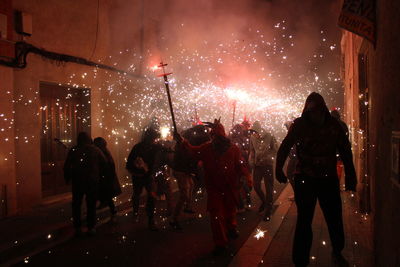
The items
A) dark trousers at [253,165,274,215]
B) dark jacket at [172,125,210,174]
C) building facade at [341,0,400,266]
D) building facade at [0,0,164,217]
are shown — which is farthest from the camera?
building facade at [0,0,164,217]

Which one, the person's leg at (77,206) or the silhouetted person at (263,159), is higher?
the silhouetted person at (263,159)

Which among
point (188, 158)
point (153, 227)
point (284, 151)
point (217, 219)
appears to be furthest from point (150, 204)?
point (284, 151)

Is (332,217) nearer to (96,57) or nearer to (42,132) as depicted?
(42,132)

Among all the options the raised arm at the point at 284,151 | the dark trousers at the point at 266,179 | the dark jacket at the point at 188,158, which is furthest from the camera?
the dark trousers at the point at 266,179

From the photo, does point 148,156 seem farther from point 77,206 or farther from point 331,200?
point 331,200

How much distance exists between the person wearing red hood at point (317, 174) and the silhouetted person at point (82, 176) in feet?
11.1

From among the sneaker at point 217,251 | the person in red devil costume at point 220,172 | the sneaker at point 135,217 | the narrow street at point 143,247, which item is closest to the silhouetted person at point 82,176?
the narrow street at point 143,247

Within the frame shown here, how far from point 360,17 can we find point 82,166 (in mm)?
4412

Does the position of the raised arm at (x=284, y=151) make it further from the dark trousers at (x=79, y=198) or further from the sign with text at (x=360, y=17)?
the dark trousers at (x=79, y=198)

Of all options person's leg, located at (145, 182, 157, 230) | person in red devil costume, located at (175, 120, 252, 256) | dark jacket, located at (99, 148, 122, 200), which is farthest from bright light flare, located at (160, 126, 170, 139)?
person in red devil costume, located at (175, 120, 252, 256)

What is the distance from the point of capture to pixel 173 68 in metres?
13.5

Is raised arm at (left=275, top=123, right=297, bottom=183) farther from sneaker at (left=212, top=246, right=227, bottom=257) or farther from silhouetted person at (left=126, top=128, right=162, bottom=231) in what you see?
silhouetted person at (left=126, top=128, right=162, bottom=231)

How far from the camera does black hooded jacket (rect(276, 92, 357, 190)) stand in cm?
404

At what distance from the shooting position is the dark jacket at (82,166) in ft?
20.6
